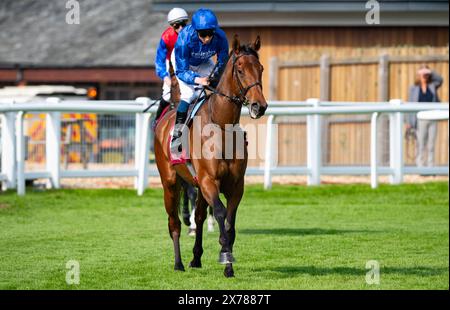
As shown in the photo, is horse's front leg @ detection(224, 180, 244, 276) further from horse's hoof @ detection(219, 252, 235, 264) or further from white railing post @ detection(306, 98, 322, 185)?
white railing post @ detection(306, 98, 322, 185)

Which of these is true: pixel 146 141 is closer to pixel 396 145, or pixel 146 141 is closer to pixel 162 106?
pixel 396 145

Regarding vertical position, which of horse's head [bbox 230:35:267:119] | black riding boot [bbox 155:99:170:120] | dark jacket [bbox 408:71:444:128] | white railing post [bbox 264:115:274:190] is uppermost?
dark jacket [bbox 408:71:444:128]

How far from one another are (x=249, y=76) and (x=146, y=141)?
815 cm

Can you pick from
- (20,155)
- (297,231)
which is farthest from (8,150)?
(297,231)

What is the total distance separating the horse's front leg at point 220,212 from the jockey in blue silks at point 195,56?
764mm

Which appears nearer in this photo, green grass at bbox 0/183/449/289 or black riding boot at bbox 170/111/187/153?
green grass at bbox 0/183/449/289

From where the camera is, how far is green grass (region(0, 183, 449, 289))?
31.7 ft

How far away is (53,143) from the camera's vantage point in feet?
59.2

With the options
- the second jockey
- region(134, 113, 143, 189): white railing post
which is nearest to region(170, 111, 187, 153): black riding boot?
the second jockey

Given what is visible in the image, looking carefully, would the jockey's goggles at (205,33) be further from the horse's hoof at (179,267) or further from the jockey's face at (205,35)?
the horse's hoof at (179,267)

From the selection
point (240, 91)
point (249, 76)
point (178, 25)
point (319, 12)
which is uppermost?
point (319, 12)

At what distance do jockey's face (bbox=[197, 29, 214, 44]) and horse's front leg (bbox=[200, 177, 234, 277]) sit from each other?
1315 millimetres

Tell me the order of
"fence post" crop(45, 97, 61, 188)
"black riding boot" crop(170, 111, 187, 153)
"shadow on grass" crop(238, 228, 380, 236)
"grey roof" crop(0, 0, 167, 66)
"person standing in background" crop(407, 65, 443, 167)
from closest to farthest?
"black riding boot" crop(170, 111, 187, 153)
"shadow on grass" crop(238, 228, 380, 236)
"fence post" crop(45, 97, 61, 188)
"person standing in background" crop(407, 65, 443, 167)
"grey roof" crop(0, 0, 167, 66)

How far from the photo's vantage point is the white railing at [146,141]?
1711cm
